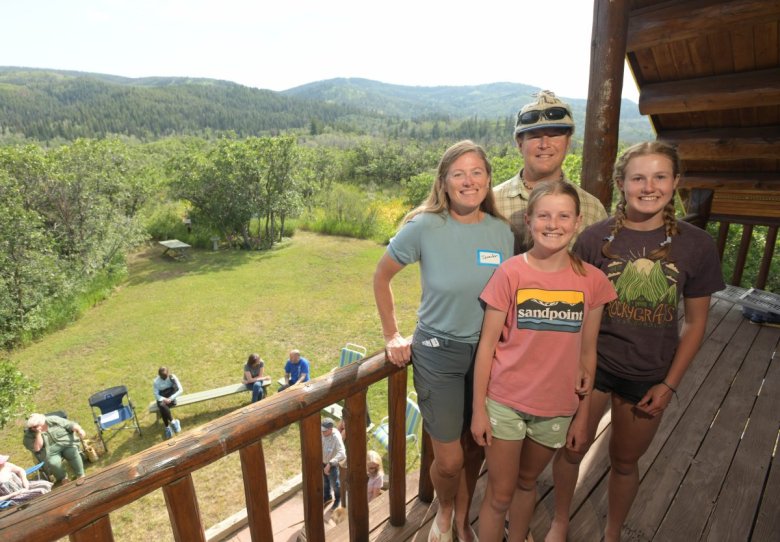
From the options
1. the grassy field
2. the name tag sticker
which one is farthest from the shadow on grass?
the name tag sticker

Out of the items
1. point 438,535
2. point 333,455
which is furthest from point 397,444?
point 333,455

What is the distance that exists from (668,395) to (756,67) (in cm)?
340

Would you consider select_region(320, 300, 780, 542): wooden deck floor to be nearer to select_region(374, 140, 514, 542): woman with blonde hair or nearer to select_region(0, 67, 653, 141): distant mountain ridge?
select_region(374, 140, 514, 542): woman with blonde hair

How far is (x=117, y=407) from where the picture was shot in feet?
28.5

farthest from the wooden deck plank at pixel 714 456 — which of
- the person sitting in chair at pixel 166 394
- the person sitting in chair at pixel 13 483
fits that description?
the person sitting in chair at pixel 166 394

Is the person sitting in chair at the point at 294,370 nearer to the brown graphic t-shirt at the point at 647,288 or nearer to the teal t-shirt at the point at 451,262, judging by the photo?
the teal t-shirt at the point at 451,262

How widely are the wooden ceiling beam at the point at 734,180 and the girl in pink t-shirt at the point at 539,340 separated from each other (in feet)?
15.2

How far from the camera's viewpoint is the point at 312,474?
163 centimetres

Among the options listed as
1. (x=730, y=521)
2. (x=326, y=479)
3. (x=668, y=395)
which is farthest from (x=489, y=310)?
(x=326, y=479)

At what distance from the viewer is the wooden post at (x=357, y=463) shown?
172 cm

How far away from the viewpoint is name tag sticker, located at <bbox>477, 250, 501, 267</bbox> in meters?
1.63

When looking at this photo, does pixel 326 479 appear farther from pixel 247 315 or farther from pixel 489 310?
pixel 247 315

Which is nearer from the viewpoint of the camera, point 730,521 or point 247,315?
point 730,521

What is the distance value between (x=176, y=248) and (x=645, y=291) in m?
25.4
